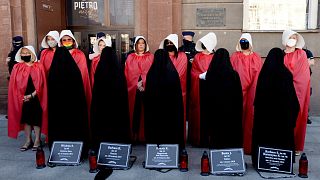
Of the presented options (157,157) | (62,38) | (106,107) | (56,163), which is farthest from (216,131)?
(62,38)

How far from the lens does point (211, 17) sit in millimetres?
9008

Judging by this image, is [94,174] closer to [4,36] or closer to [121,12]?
[4,36]

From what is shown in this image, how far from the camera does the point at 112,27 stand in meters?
10.3

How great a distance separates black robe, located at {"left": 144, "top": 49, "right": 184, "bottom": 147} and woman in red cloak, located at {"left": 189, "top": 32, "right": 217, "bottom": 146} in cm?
87

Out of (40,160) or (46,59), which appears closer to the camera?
(40,160)

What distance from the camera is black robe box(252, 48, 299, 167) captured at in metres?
5.02

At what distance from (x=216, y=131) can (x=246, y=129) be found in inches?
34.9

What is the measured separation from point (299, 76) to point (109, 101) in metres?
3.12

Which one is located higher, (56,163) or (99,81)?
(99,81)

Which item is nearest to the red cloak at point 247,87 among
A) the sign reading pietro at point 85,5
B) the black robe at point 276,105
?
the black robe at point 276,105

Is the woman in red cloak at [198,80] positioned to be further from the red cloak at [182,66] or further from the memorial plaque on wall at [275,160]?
the memorial plaque on wall at [275,160]

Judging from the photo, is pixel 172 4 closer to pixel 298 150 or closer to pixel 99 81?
pixel 99 81

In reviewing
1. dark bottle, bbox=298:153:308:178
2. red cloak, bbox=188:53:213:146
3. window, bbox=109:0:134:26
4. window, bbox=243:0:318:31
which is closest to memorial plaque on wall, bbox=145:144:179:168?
red cloak, bbox=188:53:213:146

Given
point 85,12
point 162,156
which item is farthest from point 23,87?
point 85,12
